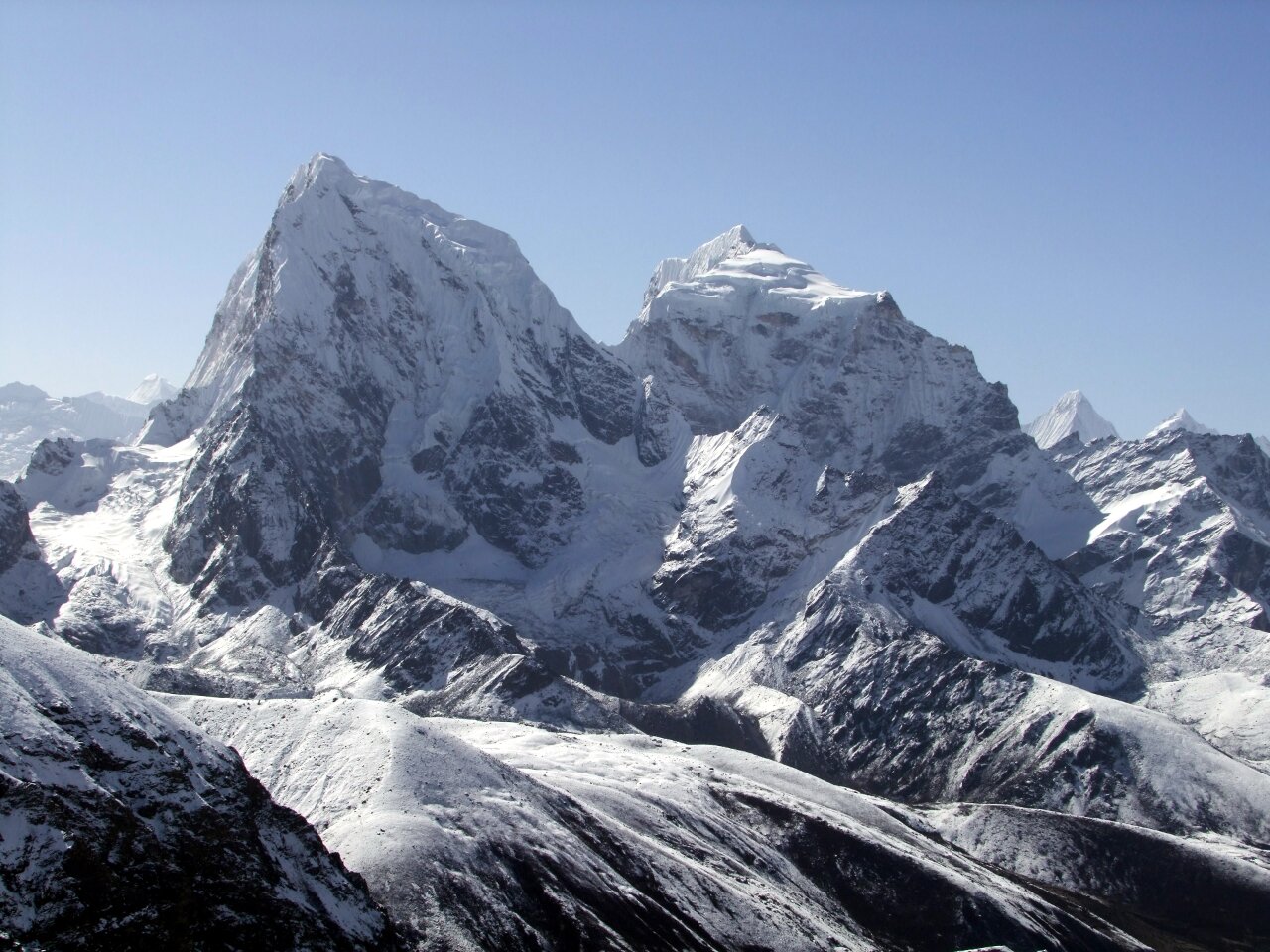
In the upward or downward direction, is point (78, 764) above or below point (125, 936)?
above

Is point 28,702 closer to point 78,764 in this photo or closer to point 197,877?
point 78,764

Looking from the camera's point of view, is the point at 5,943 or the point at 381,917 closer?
the point at 5,943

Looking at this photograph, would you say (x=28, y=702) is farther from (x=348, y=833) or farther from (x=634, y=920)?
(x=634, y=920)

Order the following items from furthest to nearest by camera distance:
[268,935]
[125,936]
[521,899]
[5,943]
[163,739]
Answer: [521,899] < [163,739] < [268,935] < [125,936] < [5,943]

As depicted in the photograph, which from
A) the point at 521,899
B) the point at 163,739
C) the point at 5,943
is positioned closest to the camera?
the point at 5,943

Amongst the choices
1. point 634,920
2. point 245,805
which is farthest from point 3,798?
point 634,920

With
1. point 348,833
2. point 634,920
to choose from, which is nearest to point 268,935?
point 348,833
